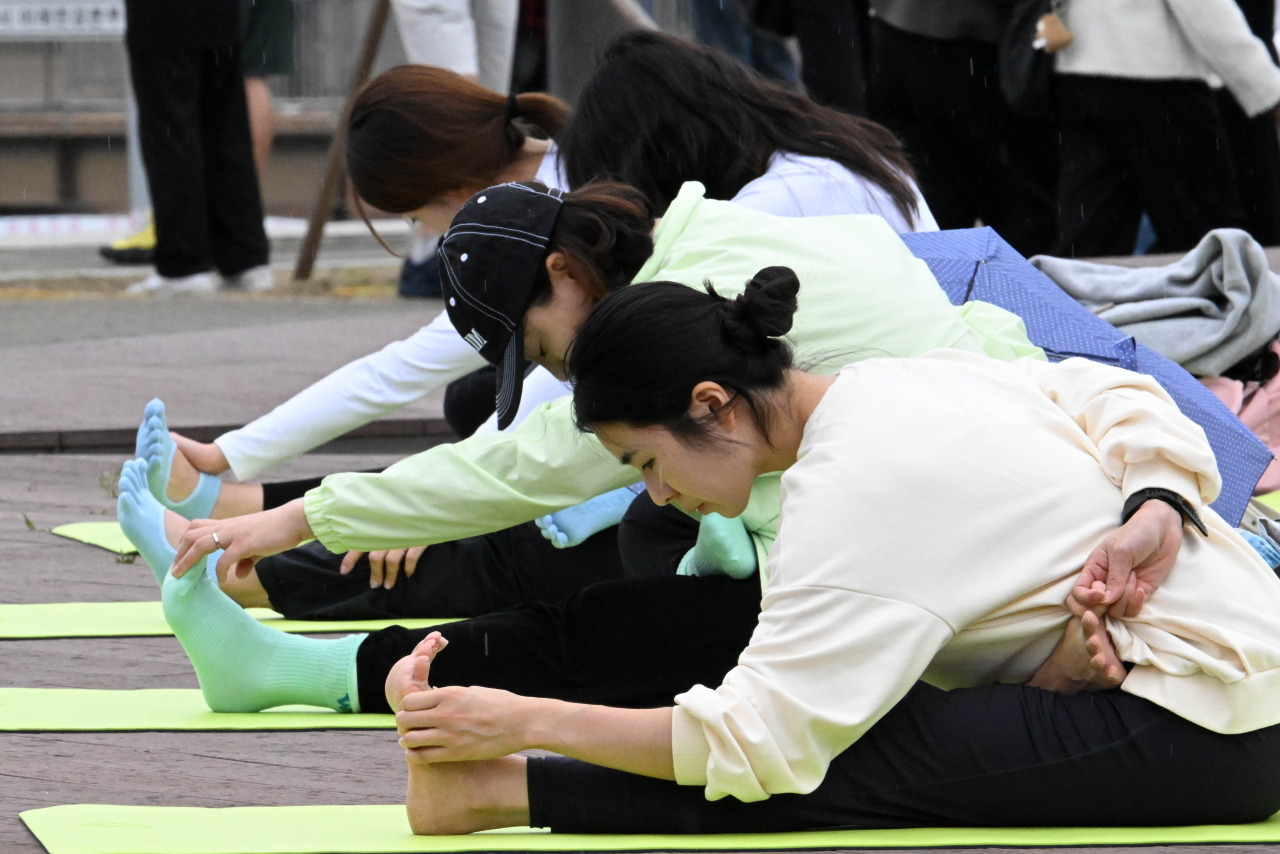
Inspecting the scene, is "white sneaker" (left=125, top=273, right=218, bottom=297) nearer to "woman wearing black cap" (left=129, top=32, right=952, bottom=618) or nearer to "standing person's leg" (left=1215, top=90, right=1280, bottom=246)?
"standing person's leg" (left=1215, top=90, right=1280, bottom=246)

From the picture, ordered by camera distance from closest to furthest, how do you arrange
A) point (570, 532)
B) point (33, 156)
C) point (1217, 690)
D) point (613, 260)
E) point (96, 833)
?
point (1217, 690)
point (96, 833)
point (613, 260)
point (570, 532)
point (33, 156)

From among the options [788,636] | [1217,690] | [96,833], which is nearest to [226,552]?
[96,833]

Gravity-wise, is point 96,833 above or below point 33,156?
above

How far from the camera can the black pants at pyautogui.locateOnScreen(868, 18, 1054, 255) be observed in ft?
20.9

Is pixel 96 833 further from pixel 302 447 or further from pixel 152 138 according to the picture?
pixel 152 138

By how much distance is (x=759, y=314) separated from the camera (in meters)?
2.24

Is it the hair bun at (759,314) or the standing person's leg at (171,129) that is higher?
the hair bun at (759,314)

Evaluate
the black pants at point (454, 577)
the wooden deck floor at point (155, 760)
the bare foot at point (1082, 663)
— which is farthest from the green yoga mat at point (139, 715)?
the bare foot at point (1082, 663)

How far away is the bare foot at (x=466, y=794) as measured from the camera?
90.2 inches

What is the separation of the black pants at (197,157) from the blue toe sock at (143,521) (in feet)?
16.7

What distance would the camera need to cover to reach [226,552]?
282 centimetres

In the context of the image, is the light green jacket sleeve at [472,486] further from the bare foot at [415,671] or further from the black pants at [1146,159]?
the black pants at [1146,159]

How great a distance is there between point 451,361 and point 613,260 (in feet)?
3.68

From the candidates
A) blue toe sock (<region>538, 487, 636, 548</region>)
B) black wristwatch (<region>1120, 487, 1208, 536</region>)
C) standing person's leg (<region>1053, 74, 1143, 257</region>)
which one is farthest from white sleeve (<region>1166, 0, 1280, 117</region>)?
black wristwatch (<region>1120, 487, 1208, 536</region>)
